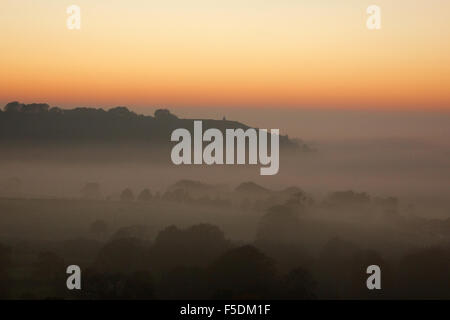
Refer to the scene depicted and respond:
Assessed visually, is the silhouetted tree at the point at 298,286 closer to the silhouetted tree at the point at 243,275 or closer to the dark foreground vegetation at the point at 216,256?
the dark foreground vegetation at the point at 216,256

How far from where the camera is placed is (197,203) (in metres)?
183

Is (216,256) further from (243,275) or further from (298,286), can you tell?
(298,286)

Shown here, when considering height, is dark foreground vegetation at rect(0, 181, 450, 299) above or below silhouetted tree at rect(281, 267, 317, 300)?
above

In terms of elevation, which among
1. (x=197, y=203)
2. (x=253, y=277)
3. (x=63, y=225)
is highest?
(x=197, y=203)

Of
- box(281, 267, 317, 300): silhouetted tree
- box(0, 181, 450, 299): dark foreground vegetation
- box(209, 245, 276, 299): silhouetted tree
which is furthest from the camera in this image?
box(0, 181, 450, 299): dark foreground vegetation

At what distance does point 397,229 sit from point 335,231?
2337 cm

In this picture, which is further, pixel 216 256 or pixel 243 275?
pixel 216 256

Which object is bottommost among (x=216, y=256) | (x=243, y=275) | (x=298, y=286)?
(x=298, y=286)

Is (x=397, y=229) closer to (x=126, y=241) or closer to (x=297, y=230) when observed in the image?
(x=297, y=230)

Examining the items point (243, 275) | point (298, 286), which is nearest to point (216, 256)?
point (243, 275)

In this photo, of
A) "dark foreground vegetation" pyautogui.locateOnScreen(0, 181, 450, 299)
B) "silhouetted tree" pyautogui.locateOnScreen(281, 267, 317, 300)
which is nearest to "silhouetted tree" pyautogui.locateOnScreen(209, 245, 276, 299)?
"dark foreground vegetation" pyautogui.locateOnScreen(0, 181, 450, 299)

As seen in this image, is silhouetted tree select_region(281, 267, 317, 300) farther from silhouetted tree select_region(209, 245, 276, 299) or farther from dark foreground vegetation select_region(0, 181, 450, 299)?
silhouetted tree select_region(209, 245, 276, 299)

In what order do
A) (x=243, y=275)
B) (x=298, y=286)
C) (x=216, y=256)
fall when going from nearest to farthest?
(x=298, y=286) → (x=243, y=275) → (x=216, y=256)
